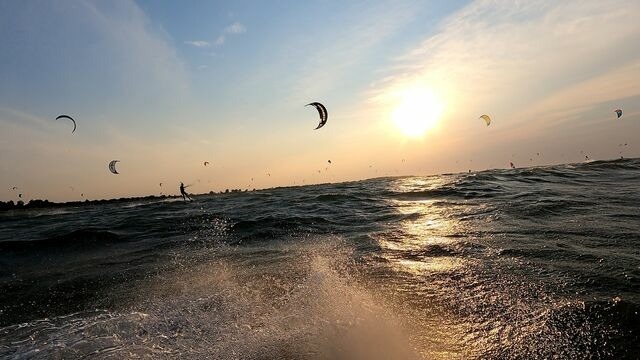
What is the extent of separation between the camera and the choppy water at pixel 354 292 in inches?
186

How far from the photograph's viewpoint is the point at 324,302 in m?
6.19

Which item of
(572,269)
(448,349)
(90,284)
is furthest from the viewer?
(90,284)

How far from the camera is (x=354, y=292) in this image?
21.7ft

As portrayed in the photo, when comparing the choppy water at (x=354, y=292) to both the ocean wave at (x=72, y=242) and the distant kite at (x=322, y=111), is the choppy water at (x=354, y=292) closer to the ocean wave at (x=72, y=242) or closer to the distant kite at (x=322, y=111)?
the ocean wave at (x=72, y=242)

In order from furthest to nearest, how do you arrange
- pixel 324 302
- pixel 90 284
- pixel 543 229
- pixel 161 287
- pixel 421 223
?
1. pixel 421 223
2. pixel 543 229
3. pixel 90 284
4. pixel 161 287
5. pixel 324 302

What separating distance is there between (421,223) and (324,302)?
7.66m

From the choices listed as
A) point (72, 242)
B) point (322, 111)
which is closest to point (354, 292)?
point (72, 242)

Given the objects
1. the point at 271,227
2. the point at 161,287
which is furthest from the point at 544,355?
the point at 271,227

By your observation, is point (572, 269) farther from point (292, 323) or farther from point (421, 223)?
point (421, 223)

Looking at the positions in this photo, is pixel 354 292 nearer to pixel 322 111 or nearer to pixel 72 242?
pixel 72 242

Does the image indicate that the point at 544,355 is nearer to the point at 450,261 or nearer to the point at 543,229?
the point at 450,261

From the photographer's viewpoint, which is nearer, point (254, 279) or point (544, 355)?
point (544, 355)

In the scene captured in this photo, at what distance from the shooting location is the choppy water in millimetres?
4715

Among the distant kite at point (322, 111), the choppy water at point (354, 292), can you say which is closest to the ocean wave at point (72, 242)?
the choppy water at point (354, 292)
